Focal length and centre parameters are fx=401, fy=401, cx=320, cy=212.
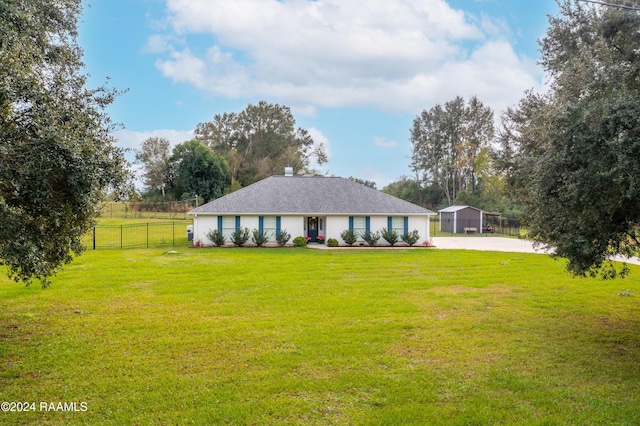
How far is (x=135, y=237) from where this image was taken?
1131 inches

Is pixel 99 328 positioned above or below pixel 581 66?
below

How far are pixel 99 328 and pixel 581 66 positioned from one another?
9761 millimetres

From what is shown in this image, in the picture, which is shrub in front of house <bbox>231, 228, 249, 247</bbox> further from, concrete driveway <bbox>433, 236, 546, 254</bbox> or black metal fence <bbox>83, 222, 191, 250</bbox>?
concrete driveway <bbox>433, 236, 546, 254</bbox>

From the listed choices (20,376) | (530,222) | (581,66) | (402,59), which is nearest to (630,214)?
(530,222)

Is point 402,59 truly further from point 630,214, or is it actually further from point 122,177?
point 122,177

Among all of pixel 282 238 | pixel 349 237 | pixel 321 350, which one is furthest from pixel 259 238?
pixel 321 350

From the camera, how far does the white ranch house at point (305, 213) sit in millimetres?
24547

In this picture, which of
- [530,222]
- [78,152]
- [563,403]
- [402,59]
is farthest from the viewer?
[402,59]

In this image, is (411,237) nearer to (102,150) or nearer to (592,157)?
(592,157)

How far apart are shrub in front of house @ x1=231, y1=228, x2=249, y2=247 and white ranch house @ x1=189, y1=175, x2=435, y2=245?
54 cm

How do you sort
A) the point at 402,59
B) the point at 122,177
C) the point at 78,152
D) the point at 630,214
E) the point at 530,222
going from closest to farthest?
the point at 78,152 → the point at 122,177 → the point at 630,214 → the point at 530,222 → the point at 402,59

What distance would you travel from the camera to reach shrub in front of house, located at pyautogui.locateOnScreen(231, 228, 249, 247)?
23914mm

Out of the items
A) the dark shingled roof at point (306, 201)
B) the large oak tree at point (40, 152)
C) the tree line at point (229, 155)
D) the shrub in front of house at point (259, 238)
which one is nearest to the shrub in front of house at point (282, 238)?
the shrub in front of house at point (259, 238)

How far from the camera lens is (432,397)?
518cm
